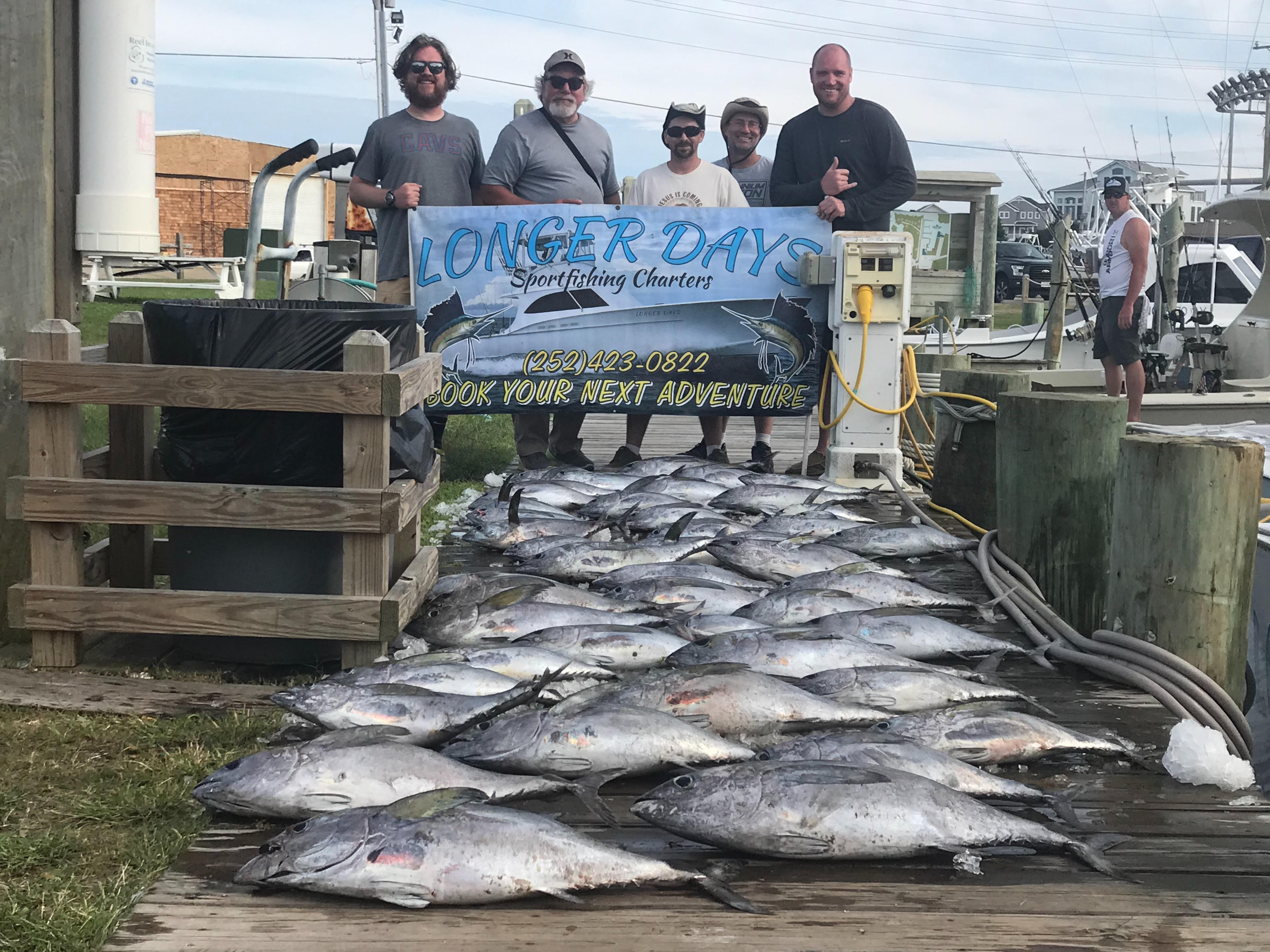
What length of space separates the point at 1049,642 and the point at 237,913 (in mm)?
3128

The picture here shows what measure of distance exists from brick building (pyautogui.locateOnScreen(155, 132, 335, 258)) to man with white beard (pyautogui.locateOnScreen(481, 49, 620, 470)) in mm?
34497

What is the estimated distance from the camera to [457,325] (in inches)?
321

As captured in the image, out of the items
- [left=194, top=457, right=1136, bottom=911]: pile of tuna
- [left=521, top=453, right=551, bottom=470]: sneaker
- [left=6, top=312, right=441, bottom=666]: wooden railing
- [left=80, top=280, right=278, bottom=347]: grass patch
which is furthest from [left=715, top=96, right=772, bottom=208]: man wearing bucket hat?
[left=80, top=280, right=278, bottom=347]: grass patch

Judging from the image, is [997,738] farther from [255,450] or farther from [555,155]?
[555,155]

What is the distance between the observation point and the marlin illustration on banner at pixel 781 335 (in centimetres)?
816

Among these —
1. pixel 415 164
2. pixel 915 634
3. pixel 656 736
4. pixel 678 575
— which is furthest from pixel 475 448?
pixel 656 736

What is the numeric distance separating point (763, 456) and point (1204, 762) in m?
5.20

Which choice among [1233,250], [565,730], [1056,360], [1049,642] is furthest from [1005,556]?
[1233,250]

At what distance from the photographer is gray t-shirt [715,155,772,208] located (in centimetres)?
887

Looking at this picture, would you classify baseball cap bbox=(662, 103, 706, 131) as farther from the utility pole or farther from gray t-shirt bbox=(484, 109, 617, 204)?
the utility pole

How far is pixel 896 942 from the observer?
8.02ft

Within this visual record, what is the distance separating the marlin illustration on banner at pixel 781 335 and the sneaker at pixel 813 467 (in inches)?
25.1

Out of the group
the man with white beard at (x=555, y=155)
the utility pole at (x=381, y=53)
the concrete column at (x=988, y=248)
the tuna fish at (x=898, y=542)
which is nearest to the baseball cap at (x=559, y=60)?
the man with white beard at (x=555, y=155)

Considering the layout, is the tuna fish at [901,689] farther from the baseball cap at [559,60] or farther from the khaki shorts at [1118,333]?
the khaki shorts at [1118,333]
